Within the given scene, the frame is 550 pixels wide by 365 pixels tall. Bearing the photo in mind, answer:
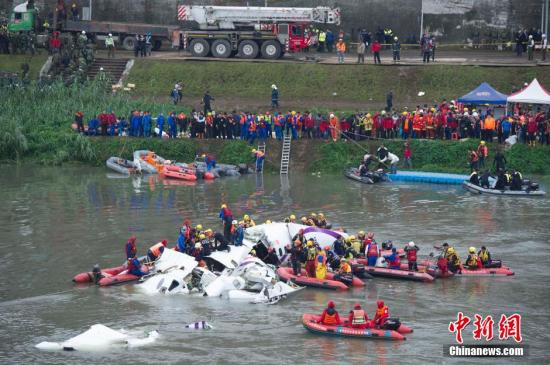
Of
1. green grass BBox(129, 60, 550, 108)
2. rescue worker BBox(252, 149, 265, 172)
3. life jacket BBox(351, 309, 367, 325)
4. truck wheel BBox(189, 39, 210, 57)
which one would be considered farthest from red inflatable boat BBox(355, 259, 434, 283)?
truck wheel BBox(189, 39, 210, 57)

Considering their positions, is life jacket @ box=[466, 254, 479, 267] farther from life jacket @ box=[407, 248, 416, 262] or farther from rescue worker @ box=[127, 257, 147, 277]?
rescue worker @ box=[127, 257, 147, 277]

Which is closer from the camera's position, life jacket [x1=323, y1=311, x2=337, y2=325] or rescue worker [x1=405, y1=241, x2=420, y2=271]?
life jacket [x1=323, y1=311, x2=337, y2=325]

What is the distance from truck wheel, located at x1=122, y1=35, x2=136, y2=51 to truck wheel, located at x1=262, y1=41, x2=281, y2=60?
8100mm

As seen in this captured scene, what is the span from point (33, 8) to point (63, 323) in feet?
122

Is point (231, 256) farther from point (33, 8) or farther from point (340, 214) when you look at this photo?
point (33, 8)

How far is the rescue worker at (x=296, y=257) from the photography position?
29.5m

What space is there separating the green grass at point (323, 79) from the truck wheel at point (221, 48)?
1.46 meters

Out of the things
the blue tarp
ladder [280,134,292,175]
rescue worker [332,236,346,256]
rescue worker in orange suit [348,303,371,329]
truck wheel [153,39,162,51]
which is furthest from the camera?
truck wheel [153,39,162,51]

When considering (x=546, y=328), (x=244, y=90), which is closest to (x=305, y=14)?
(x=244, y=90)

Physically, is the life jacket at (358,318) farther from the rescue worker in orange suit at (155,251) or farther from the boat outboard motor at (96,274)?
the boat outboard motor at (96,274)

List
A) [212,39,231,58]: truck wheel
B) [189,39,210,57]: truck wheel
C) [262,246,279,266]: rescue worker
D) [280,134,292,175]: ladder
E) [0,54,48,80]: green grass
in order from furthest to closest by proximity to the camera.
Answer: [189,39,210,57]: truck wheel < [212,39,231,58]: truck wheel < [0,54,48,80]: green grass < [280,134,292,175]: ladder < [262,246,279,266]: rescue worker

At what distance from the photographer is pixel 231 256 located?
2978 centimetres

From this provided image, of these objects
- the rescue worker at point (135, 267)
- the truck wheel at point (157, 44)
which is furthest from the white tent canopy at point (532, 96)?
the truck wheel at point (157, 44)

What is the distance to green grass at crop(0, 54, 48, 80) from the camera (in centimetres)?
5484
